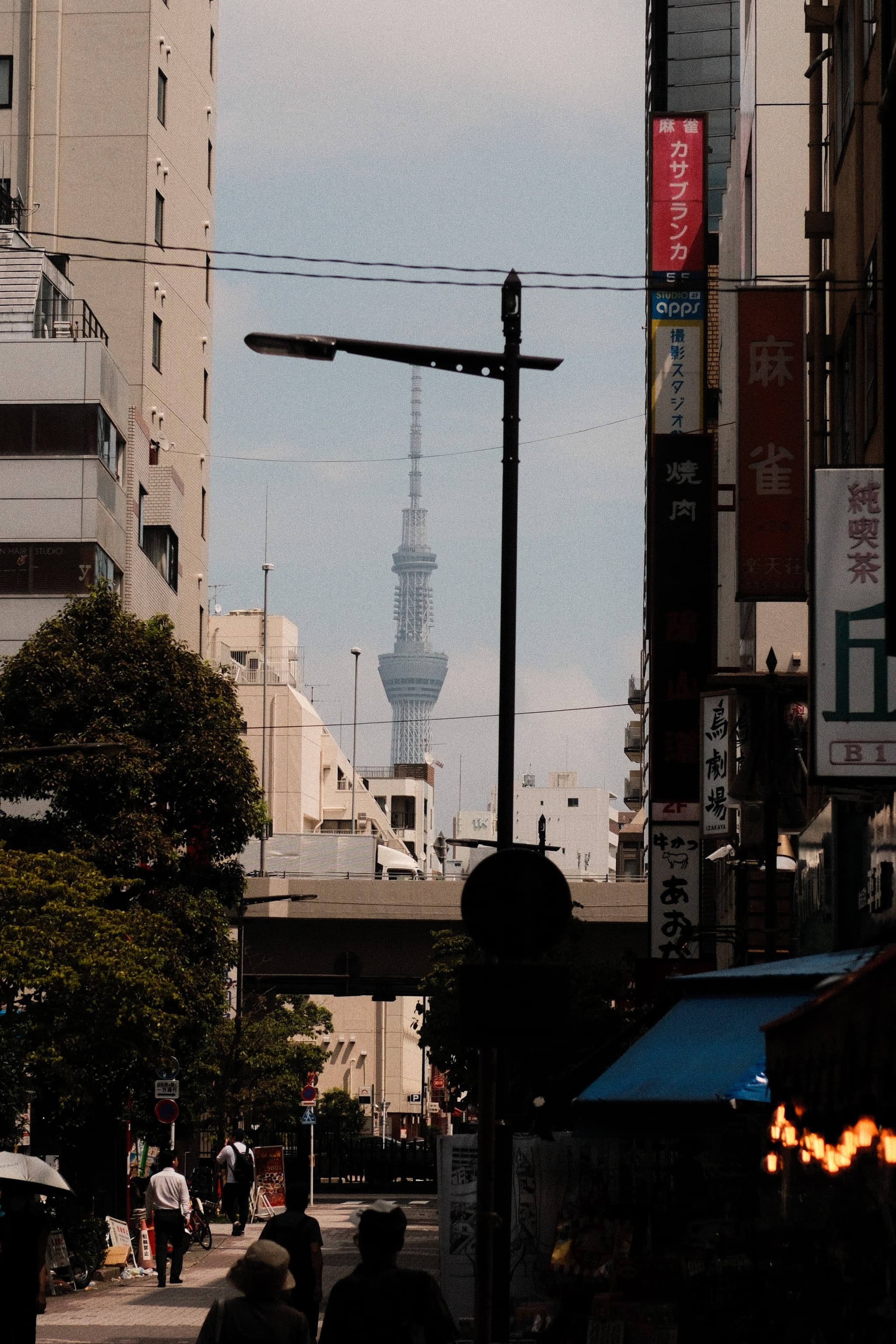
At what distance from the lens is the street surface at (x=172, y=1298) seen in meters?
20.0

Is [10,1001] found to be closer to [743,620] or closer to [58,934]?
[58,934]

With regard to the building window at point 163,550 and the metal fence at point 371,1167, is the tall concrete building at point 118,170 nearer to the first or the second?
the building window at point 163,550

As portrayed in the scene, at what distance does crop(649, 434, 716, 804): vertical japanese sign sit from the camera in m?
28.1

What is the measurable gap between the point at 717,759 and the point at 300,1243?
563 inches

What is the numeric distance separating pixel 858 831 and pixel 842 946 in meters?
1.34

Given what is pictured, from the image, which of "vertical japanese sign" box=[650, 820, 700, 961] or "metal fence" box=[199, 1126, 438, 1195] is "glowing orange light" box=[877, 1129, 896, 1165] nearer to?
"vertical japanese sign" box=[650, 820, 700, 961]

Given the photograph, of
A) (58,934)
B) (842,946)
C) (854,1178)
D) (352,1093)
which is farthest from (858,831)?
(352,1093)

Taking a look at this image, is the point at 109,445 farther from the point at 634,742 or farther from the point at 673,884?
the point at 634,742

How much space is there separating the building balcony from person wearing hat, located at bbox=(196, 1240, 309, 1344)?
10771cm

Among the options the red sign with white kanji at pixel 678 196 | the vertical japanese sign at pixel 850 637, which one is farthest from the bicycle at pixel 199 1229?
the vertical japanese sign at pixel 850 637

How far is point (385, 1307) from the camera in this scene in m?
9.16

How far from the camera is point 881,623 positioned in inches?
550

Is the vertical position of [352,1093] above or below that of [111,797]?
below

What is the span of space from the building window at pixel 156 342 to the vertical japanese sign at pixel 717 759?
3991cm
